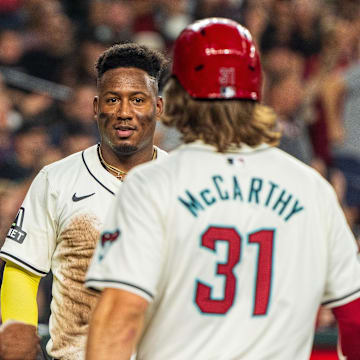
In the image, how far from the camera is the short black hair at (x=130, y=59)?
363 cm

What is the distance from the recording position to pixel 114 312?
224 centimetres

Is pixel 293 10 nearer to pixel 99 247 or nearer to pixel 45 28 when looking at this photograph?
pixel 45 28

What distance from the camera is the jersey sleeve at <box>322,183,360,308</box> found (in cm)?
249

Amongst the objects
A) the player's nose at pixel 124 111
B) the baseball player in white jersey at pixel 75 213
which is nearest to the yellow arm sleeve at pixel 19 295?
the baseball player in white jersey at pixel 75 213

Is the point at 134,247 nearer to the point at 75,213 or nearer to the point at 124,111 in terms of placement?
the point at 75,213

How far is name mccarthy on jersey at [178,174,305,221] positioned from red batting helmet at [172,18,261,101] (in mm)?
260

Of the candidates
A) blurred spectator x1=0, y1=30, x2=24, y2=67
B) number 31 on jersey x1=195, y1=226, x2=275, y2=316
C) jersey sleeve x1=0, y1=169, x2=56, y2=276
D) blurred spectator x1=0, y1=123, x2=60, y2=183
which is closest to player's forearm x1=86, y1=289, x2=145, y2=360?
number 31 on jersey x1=195, y1=226, x2=275, y2=316

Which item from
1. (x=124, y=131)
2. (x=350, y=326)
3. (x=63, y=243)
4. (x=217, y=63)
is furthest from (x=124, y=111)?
(x=350, y=326)

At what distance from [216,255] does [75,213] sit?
1.19 metres

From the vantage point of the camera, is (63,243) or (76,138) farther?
(76,138)

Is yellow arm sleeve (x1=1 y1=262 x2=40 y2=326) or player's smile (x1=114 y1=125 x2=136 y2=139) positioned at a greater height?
player's smile (x1=114 y1=125 x2=136 y2=139)

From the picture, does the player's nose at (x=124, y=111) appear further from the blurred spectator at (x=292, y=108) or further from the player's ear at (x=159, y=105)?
the blurred spectator at (x=292, y=108)

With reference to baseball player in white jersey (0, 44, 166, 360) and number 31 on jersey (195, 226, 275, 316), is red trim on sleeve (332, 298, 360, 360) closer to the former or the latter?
number 31 on jersey (195, 226, 275, 316)

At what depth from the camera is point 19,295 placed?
10.8 feet
